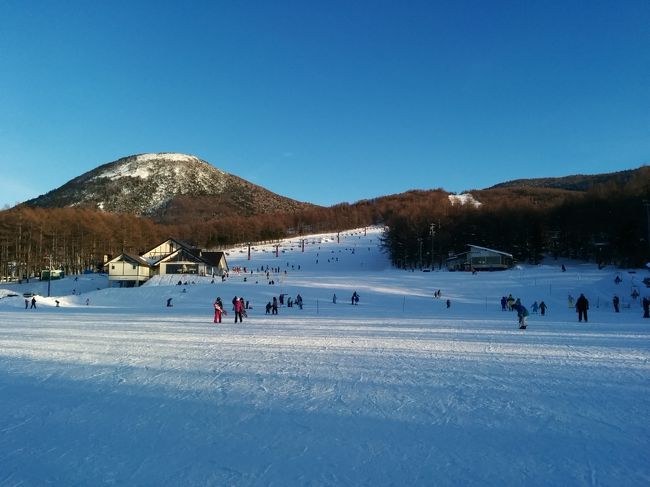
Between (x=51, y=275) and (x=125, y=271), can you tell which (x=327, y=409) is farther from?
(x=51, y=275)

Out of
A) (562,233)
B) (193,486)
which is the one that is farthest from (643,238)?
(193,486)

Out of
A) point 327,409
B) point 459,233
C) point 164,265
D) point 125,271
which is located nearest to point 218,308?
point 327,409

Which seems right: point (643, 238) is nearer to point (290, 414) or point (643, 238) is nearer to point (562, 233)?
point (562, 233)

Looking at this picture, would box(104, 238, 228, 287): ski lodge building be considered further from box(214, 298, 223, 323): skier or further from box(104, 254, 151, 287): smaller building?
box(214, 298, 223, 323): skier

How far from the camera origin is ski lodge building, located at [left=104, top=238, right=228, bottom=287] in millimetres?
58062

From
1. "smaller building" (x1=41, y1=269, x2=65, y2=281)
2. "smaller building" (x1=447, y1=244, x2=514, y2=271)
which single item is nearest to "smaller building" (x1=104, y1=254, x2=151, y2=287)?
"smaller building" (x1=41, y1=269, x2=65, y2=281)

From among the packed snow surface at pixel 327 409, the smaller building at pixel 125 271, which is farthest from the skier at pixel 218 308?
the smaller building at pixel 125 271

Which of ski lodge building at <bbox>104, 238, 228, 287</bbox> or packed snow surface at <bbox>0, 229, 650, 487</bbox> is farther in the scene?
ski lodge building at <bbox>104, 238, 228, 287</bbox>

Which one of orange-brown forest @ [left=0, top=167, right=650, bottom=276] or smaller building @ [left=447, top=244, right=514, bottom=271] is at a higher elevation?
orange-brown forest @ [left=0, top=167, right=650, bottom=276]

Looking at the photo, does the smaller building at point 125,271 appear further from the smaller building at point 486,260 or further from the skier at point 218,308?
the smaller building at point 486,260

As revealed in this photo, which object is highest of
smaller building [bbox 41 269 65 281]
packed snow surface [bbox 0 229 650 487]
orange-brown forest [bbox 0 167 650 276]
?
orange-brown forest [bbox 0 167 650 276]

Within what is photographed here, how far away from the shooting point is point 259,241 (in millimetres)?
131750

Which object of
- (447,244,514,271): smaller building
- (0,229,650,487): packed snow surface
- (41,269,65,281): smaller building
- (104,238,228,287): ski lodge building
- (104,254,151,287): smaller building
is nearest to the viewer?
(0,229,650,487): packed snow surface

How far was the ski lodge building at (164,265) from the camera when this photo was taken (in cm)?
5806
